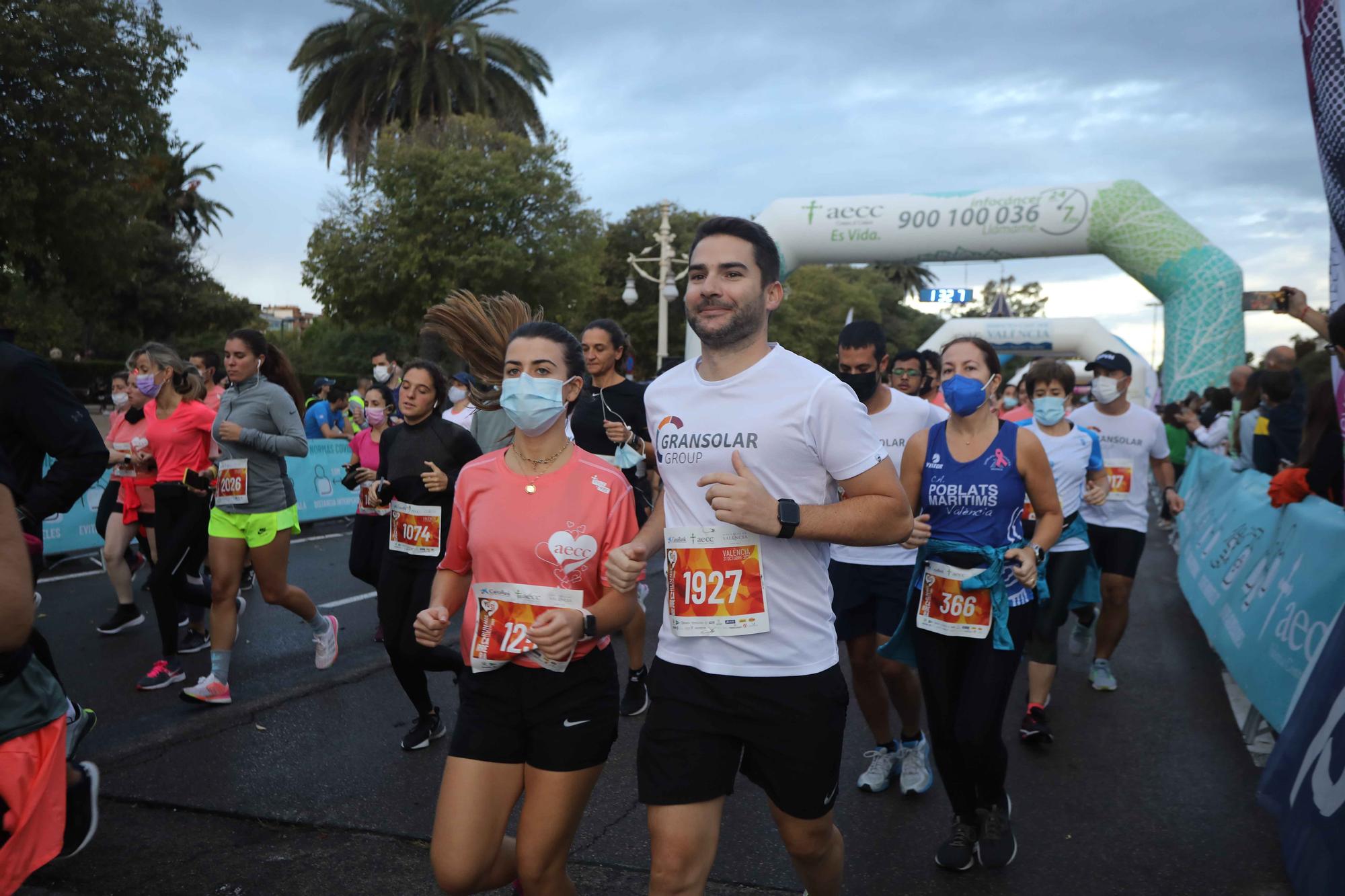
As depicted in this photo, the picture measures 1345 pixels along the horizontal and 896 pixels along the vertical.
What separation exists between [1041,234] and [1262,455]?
1145cm

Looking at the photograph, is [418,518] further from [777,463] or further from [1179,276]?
[1179,276]

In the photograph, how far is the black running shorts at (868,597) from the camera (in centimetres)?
471

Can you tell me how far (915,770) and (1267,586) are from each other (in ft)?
8.57

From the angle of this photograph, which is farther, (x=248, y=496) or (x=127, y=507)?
(x=127, y=507)

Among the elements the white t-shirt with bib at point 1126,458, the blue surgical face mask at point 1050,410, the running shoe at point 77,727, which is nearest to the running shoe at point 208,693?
the running shoe at point 77,727

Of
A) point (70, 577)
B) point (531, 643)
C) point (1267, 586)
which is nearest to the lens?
point (531, 643)

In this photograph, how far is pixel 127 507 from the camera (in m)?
7.41

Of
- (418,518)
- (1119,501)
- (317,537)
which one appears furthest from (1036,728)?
(317,537)

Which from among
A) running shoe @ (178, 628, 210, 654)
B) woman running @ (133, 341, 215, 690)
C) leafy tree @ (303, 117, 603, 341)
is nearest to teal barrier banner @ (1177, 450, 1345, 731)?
woman running @ (133, 341, 215, 690)

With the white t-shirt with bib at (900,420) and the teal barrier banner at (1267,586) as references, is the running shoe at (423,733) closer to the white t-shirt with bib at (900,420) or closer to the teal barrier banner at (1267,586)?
the white t-shirt with bib at (900,420)

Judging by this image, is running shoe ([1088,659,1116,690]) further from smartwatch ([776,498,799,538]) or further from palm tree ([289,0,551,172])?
palm tree ([289,0,551,172])

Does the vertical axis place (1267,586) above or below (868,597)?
below

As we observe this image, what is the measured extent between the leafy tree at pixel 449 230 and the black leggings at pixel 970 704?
2612cm

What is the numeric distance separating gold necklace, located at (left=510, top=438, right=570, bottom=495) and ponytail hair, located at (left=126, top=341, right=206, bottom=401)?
416 cm
